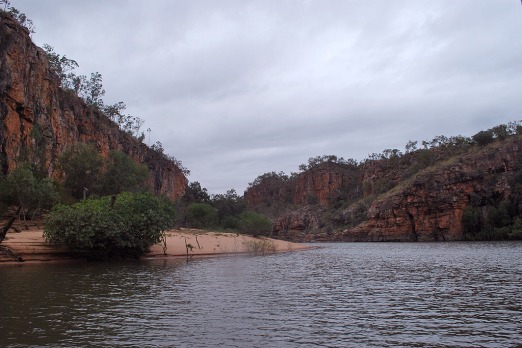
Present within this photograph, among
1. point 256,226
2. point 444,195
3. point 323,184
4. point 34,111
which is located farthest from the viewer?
point 323,184

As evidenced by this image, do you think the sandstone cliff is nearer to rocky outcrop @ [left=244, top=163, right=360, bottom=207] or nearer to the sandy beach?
rocky outcrop @ [left=244, top=163, right=360, bottom=207]

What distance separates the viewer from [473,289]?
2033 cm

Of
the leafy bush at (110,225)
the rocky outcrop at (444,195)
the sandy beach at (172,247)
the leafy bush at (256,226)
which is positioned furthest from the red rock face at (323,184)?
the leafy bush at (110,225)

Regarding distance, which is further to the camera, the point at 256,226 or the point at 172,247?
the point at 256,226

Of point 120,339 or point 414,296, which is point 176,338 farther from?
point 414,296

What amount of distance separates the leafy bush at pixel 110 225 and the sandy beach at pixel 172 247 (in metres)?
1.20

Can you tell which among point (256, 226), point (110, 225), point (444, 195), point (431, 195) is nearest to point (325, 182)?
point (431, 195)

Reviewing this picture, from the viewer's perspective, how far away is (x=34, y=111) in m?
59.1

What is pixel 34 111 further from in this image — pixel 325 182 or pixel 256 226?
pixel 325 182

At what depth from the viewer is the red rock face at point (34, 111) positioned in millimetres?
52500

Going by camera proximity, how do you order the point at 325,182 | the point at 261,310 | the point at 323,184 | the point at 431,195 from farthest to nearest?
the point at 323,184 → the point at 325,182 → the point at 431,195 → the point at 261,310

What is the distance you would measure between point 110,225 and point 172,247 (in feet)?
37.5

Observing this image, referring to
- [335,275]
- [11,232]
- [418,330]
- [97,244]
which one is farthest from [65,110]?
[418,330]

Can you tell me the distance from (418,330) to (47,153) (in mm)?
59758
